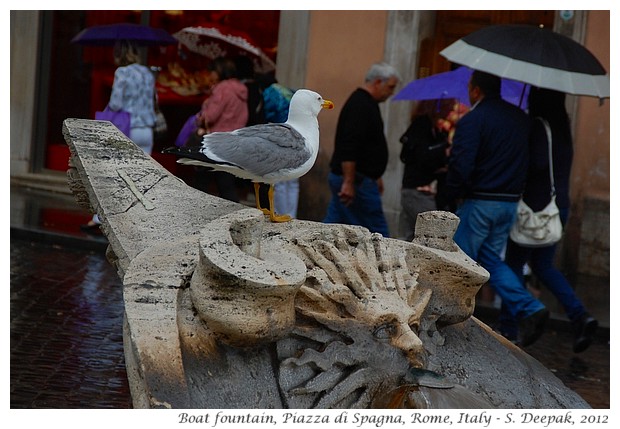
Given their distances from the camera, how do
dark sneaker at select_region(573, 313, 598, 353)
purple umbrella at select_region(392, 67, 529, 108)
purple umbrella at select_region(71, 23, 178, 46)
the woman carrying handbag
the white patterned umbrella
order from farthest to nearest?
purple umbrella at select_region(71, 23, 178, 46), the white patterned umbrella, purple umbrella at select_region(392, 67, 529, 108), dark sneaker at select_region(573, 313, 598, 353), the woman carrying handbag

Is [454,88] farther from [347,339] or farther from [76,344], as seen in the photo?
[347,339]

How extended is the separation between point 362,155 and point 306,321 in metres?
4.62

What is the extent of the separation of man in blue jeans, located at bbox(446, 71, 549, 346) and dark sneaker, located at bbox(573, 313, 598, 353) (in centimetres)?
51

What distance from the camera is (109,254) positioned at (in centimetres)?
441

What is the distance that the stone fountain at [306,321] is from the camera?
10.7ft

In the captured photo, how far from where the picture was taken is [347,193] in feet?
25.9

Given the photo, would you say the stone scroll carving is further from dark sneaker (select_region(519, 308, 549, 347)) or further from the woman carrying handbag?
the woman carrying handbag

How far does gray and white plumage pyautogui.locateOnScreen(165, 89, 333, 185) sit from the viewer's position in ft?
13.8

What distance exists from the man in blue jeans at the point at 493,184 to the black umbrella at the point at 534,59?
14 centimetres

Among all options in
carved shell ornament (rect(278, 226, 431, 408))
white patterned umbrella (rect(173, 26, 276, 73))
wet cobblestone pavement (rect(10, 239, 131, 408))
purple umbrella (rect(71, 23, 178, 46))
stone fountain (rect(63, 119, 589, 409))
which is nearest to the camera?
stone fountain (rect(63, 119, 589, 409))

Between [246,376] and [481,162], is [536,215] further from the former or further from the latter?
[246,376]

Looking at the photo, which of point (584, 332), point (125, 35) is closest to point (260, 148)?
point (584, 332)

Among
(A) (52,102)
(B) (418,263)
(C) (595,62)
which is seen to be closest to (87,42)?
(A) (52,102)

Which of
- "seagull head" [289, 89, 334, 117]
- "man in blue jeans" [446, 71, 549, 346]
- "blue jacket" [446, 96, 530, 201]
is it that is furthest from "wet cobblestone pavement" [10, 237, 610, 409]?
"seagull head" [289, 89, 334, 117]
